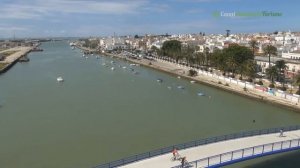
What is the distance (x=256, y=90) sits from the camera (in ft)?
151

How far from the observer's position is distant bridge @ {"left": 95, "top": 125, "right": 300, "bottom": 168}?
1872 cm

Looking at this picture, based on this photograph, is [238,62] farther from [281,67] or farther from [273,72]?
[273,72]

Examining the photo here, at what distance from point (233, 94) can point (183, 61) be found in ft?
141

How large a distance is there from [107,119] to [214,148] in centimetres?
1612

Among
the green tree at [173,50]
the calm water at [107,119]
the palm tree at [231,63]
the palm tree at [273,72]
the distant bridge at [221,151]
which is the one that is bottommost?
the calm water at [107,119]

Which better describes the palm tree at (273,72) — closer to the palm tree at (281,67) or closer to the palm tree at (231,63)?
the palm tree at (281,67)

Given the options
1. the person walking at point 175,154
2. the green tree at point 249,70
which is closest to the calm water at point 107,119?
the person walking at point 175,154

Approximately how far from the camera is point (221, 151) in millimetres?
20141

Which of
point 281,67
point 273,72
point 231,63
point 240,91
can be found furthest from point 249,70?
point 240,91

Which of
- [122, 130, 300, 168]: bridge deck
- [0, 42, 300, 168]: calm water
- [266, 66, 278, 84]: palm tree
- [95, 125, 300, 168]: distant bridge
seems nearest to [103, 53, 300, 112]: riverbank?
[0, 42, 300, 168]: calm water

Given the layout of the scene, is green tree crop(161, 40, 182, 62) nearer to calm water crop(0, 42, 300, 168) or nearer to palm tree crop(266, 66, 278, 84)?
calm water crop(0, 42, 300, 168)

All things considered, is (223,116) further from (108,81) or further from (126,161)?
(108,81)

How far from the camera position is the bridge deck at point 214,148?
61.6 feet

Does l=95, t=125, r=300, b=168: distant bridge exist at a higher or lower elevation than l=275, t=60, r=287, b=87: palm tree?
lower
